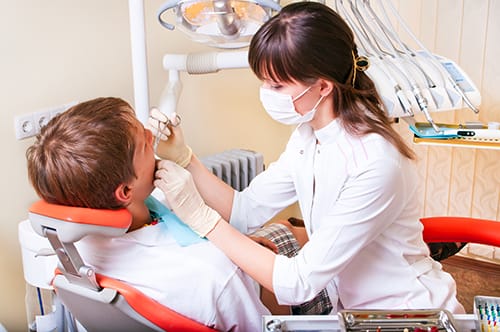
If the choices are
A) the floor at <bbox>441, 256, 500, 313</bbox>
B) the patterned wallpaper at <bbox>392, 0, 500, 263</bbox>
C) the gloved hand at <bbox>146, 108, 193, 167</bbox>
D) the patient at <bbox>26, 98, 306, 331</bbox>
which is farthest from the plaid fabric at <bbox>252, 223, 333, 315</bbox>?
the floor at <bbox>441, 256, 500, 313</bbox>

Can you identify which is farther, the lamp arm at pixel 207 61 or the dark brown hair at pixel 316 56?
the lamp arm at pixel 207 61

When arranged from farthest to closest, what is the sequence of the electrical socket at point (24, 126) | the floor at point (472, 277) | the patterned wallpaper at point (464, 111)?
the floor at point (472, 277), the patterned wallpaper at point (464, 111), the electrical socket at point (24, 126)

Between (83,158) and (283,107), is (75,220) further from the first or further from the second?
(283,107)

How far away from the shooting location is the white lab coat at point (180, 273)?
3.99ft

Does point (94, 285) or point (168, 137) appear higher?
point (168, 137)

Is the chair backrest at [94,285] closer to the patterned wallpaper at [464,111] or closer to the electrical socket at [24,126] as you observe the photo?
the electrical socket at [24,126]

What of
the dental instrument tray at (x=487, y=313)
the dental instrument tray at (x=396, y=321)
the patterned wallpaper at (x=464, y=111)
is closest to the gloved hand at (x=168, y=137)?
the dental instrument tray at (x=396, y=321)

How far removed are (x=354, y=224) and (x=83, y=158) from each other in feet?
1.84

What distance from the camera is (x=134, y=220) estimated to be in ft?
4.38

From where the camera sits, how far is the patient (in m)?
1.15

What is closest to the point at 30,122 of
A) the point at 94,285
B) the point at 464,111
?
the point at 94,285

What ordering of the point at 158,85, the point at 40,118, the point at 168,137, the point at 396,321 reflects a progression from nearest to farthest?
the point at 396,321 < the point at 168,137 < the point at 40,118 < the point at 158,85

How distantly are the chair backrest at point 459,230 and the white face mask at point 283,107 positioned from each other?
580mm

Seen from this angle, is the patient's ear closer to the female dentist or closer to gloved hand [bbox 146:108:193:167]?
the female dentist
